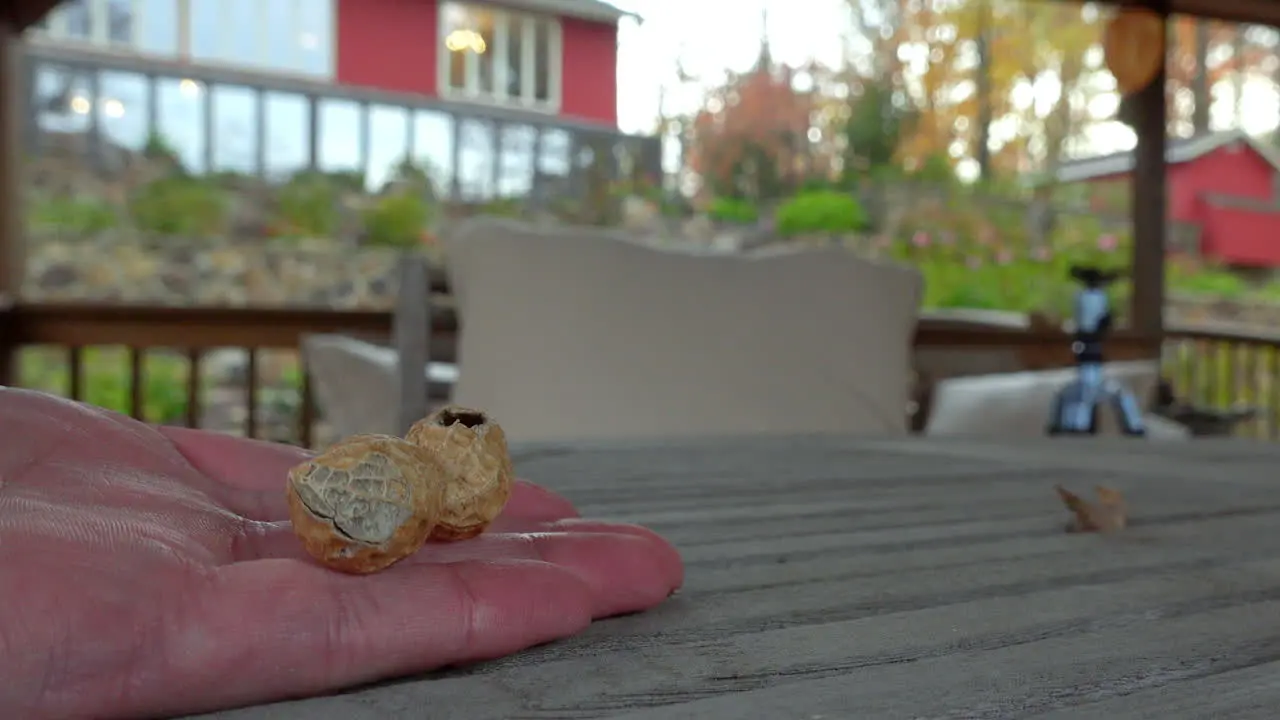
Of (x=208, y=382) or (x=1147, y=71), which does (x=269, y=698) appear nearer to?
(x=1147, y=71)

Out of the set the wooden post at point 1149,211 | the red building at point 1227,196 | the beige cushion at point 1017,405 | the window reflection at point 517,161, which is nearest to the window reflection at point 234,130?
the window reflection at point 517,161

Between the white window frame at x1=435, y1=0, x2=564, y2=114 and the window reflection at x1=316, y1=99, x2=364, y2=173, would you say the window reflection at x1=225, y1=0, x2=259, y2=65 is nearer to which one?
the window reflection at x1=316, y1=99, x2=364, y2=173

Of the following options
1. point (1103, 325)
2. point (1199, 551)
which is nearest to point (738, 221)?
point (1103, 325)

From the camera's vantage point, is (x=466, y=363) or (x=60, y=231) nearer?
(x=466, y=363)

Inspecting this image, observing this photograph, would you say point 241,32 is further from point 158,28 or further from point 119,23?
point 119,23

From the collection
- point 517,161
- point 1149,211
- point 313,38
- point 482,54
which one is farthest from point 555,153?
point 1149,211

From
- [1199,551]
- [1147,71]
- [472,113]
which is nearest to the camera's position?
[1199,551]

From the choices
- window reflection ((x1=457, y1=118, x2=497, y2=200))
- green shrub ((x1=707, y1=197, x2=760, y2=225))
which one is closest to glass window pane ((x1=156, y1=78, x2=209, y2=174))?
window reflection ((x1=457, y1=118, x2=497, y2=200))
